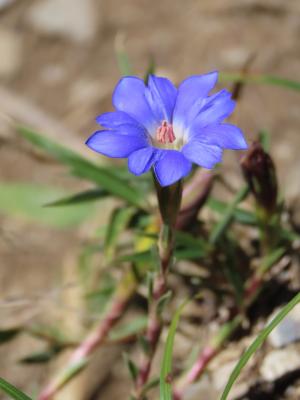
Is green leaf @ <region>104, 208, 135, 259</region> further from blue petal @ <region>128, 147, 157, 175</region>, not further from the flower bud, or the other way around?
blue petal @ <region>128, 147, 157, 175</region>

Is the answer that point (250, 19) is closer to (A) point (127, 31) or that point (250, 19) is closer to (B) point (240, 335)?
(A) point (127, 31)

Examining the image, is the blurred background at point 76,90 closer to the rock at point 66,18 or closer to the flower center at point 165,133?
the rock at point 66,18

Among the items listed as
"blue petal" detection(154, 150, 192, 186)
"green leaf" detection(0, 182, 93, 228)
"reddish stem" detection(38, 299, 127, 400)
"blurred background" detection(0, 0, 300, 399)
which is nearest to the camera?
"blue petal" detection(154, 150, 192, 186)

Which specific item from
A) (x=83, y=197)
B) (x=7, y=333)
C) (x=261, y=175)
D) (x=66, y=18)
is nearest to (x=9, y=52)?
(x=66, y=18)

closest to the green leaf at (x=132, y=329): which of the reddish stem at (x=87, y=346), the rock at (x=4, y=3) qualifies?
the reddish stem at (x=87, y=346)

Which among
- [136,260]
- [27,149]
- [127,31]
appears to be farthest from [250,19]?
[136,260]

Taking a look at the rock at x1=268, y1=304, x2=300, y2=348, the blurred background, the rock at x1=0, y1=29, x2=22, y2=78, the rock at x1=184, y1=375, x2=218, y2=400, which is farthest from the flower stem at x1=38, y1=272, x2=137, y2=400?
the rock at x1=0, y1=29, x2=22, y2=78
